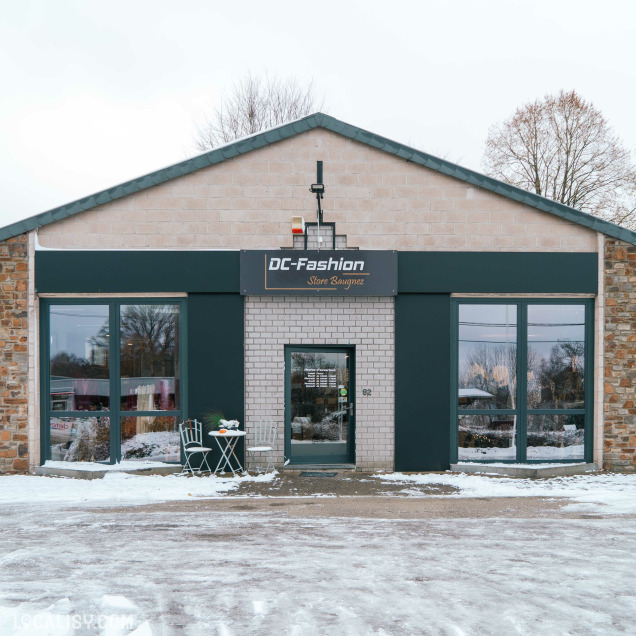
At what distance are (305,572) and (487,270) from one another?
702 cm

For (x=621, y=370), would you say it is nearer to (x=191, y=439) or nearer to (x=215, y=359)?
(x=215, y=359)

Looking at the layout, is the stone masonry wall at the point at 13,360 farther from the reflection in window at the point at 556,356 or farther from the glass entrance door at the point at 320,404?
the reflection in window at the point at 556,356

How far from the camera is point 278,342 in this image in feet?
38.4

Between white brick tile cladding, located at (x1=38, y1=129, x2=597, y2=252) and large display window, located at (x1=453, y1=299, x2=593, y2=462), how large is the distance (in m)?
1.16

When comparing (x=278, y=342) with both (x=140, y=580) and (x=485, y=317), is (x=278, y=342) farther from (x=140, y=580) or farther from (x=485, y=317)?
(x=140, y=580)

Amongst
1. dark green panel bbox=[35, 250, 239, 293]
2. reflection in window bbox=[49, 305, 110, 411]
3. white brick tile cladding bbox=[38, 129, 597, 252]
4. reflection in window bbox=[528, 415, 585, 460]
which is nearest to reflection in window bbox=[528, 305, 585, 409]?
reflection in window bbox=[528, 415, 585, 460]

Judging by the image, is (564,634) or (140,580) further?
(140,580)

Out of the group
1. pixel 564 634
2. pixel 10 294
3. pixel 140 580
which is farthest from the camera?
pixel 10 294

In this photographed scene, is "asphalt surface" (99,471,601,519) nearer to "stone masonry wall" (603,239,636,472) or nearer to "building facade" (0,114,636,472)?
"building facade" (0,114,636,472)

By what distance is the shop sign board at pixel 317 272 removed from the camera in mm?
11500

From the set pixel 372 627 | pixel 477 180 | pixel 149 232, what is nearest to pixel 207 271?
pixel 149 232

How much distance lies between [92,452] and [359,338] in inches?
195

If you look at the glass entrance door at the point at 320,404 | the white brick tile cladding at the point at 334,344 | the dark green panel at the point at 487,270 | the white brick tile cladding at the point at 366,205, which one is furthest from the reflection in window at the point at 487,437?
the white brick tile cladding at the point at 366,205

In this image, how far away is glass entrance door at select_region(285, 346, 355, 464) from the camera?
38.8ft
